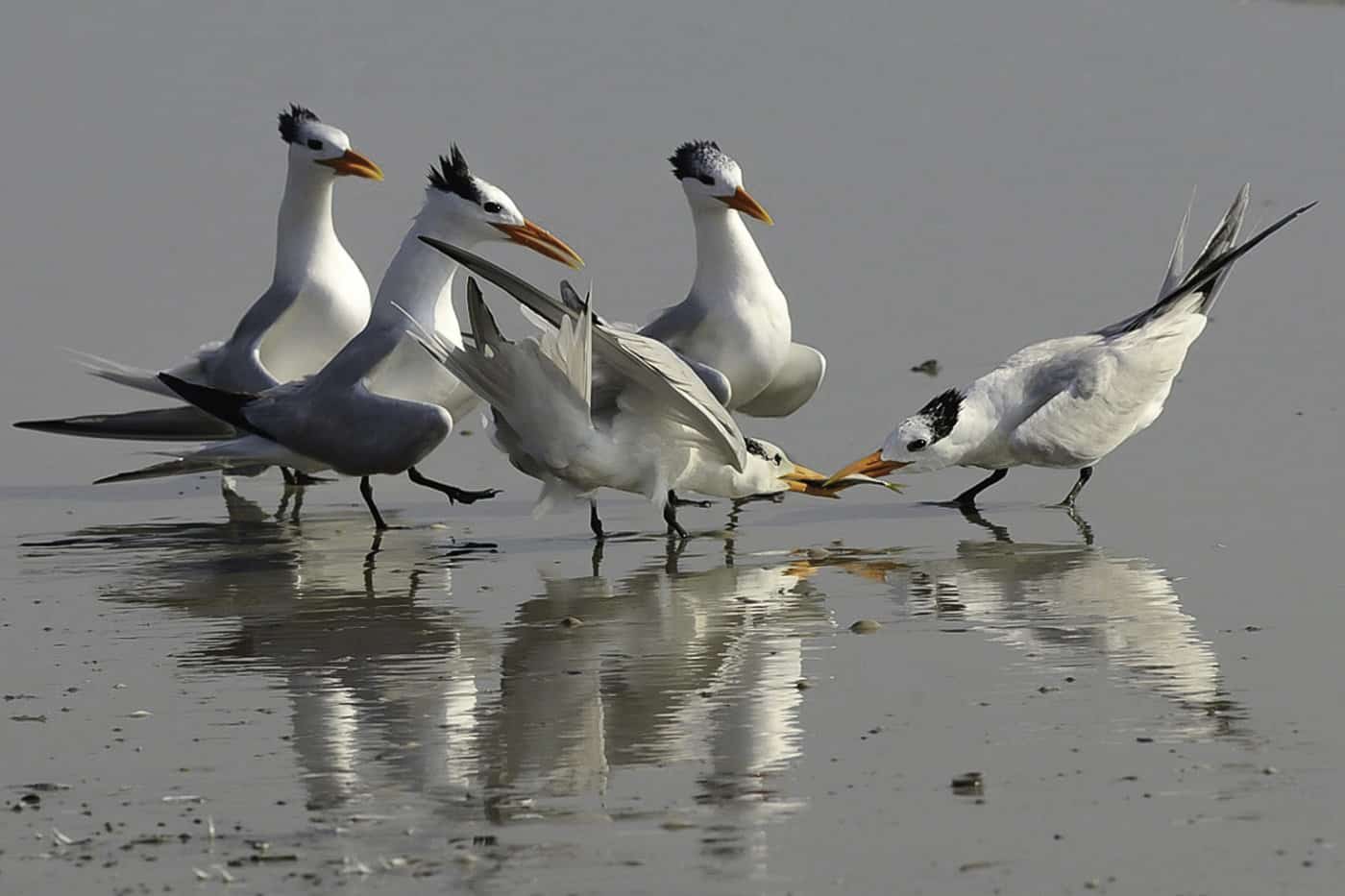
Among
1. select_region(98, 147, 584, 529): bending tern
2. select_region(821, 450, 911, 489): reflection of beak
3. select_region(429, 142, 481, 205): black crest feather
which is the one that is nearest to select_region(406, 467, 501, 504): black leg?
select_region(98, 147, 584, 529): bending tern

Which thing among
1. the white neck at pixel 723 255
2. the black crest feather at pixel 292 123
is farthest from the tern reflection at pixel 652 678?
the black crest feather at pixel 292 123

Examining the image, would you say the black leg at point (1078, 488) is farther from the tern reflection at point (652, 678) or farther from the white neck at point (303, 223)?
the white neck at point (303, 223)

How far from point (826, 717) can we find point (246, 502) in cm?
325

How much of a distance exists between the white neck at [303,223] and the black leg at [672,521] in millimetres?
1995

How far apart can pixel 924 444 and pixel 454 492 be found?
1370 mm

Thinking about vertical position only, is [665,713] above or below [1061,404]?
below

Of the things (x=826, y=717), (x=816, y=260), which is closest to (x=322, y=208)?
(x=816, y=260)

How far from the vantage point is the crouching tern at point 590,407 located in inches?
254

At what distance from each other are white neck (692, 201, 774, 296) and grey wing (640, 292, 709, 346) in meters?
0.06

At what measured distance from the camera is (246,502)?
25.2 feet

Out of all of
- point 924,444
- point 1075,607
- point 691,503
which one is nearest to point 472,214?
point 691,503

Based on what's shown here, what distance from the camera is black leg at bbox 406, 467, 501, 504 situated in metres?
7.30

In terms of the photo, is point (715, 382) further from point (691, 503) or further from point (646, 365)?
point (646, 365)

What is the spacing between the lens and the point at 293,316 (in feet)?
27.1
